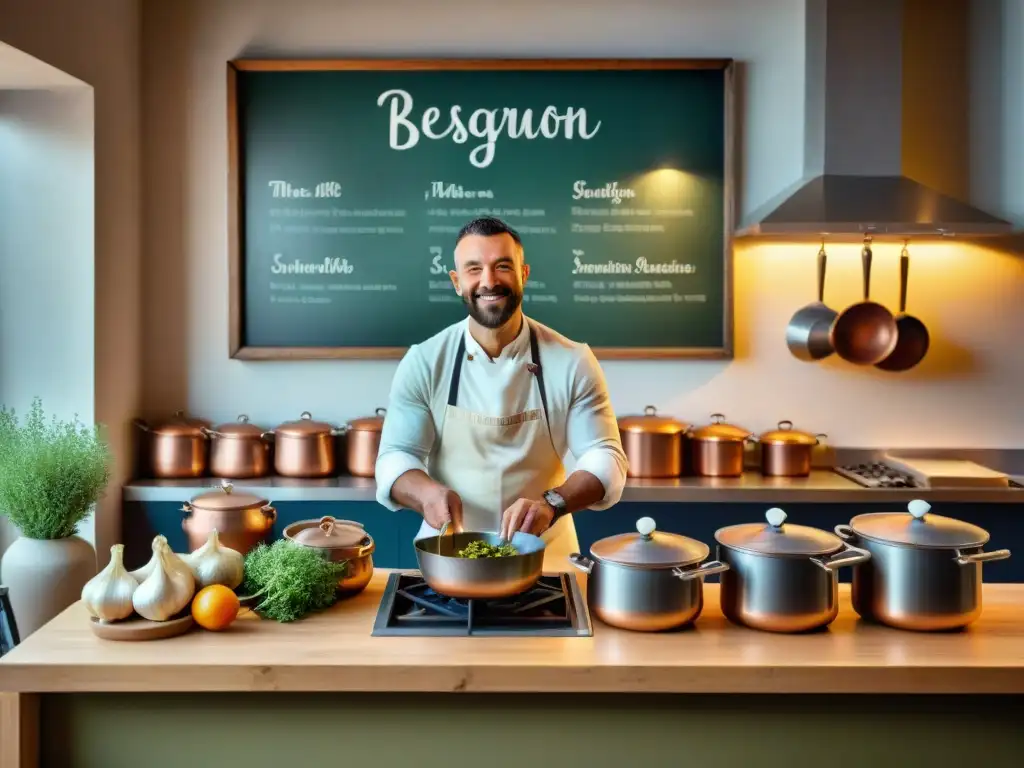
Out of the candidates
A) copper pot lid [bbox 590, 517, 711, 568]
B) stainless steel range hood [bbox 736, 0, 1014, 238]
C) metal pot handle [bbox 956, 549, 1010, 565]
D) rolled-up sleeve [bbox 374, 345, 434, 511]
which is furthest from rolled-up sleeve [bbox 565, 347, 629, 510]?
stainless steel range hood [bbox 736, 0, 1014, 238]

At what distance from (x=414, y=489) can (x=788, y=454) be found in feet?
6.85

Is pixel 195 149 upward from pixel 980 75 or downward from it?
downward

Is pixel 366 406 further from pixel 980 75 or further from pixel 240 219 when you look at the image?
pixel 980 75

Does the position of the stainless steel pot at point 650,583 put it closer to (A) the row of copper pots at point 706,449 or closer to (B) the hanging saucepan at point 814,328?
(A) the row of copper pots at point 706,449

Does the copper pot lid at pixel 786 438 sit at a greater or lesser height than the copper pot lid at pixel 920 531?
greater

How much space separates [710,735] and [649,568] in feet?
1.11

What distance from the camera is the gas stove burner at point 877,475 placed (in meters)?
3.79

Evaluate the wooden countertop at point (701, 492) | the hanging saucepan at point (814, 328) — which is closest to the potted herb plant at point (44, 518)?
the wooden countertop at point (701, 492)

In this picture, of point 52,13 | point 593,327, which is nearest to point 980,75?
point 593,327

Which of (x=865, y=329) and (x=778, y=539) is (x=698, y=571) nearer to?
(x=778, y=539)

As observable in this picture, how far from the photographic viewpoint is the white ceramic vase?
292 centimetres

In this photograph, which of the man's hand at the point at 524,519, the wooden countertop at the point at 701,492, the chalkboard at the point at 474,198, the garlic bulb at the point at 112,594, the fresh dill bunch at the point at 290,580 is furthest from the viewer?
the chalkboard at the point at 474,198

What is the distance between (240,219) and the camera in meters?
4.18

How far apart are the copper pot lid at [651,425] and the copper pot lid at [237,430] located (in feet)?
4.87
